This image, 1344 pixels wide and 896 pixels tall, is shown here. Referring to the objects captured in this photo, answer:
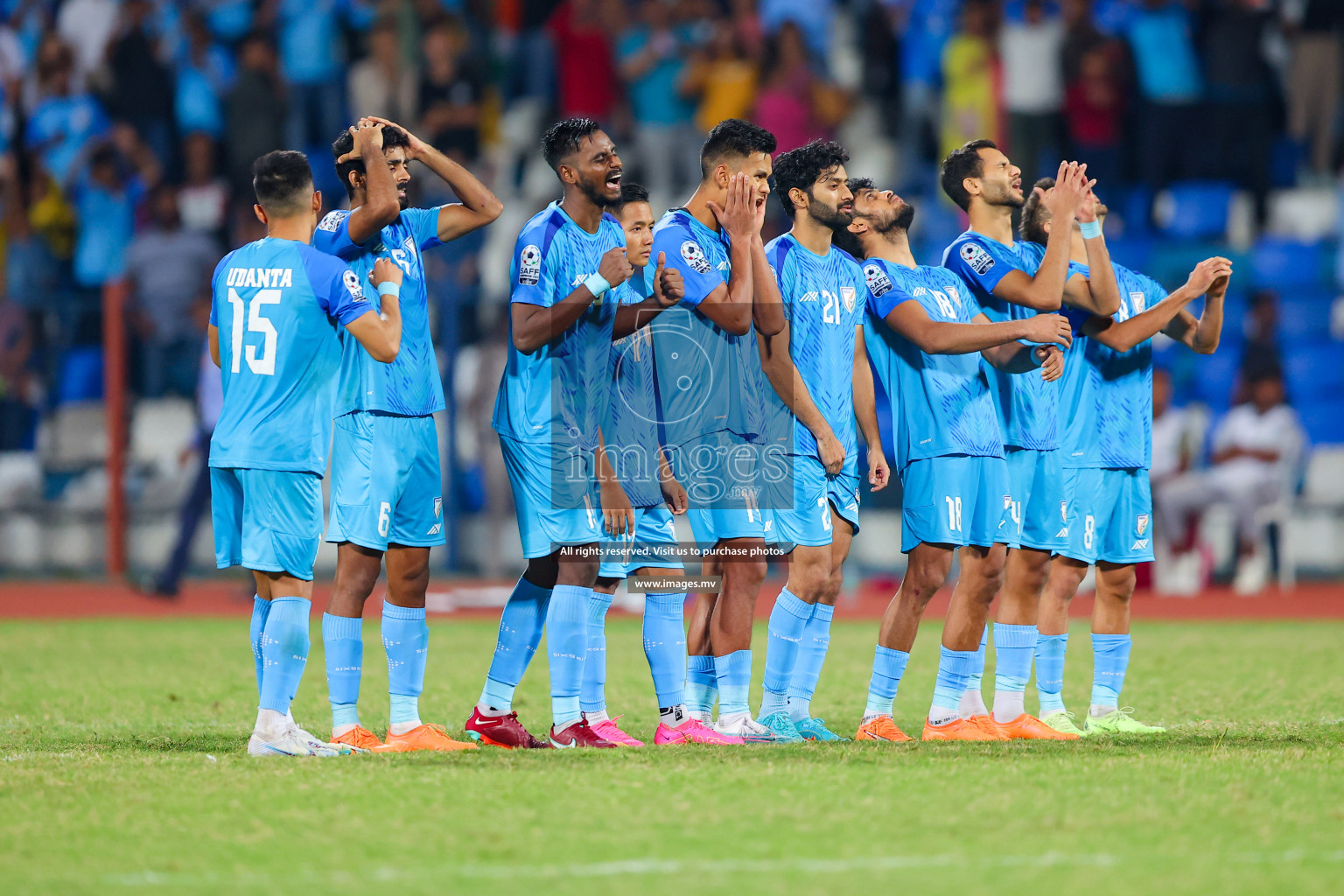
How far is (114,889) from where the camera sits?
3996 mm

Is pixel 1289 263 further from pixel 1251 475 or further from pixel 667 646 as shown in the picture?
pixel 667 646

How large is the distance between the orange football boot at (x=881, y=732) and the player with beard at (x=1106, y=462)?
0.88m

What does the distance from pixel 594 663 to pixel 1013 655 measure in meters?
1.93

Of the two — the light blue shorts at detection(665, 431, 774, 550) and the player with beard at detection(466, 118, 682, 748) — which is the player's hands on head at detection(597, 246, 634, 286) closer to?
the player with beard at detection(466, 118, 682, 748)

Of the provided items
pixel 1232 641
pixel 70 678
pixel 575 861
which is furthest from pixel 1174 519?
pixel 575 861

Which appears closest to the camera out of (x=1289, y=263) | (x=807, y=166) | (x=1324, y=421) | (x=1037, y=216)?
(x=807, y=166)

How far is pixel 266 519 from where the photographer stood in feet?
19.9

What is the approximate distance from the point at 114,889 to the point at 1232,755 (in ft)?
13.6

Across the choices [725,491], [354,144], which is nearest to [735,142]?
[725,491]

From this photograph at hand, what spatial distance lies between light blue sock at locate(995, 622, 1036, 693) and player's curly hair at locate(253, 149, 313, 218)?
3643mm

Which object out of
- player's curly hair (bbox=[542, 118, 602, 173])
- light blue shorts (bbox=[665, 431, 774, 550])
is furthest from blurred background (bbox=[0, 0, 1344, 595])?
light blue shorts (bbox=[665, 431, 774, 550])

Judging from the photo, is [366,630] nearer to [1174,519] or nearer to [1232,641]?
[1232,641]

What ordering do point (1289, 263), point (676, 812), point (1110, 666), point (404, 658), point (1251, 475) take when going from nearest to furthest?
point (676, 812) → point (404, 658) → point (1110, 666) → point (1251, 475) → point (1289, 263)

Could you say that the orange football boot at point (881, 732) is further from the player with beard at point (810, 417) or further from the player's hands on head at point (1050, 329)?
the player's hands on head at point (1050, 329)
